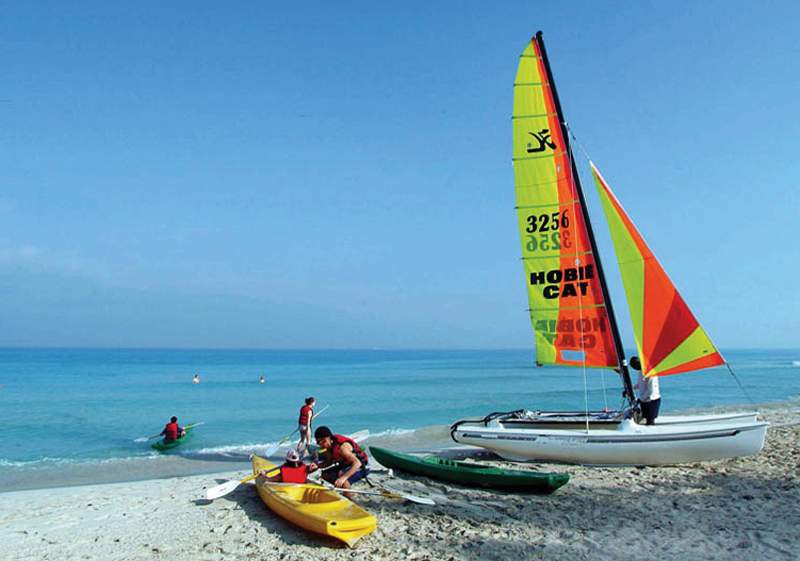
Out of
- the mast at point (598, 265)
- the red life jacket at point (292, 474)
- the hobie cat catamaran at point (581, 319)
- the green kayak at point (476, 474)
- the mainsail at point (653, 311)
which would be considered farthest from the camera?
the mast at point (598, 265)

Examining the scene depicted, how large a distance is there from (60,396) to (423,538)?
3987 cm

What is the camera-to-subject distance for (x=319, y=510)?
24.4 feet

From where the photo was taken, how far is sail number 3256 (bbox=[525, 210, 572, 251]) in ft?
42.1

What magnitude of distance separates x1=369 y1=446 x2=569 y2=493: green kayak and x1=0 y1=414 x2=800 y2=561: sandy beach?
18cm

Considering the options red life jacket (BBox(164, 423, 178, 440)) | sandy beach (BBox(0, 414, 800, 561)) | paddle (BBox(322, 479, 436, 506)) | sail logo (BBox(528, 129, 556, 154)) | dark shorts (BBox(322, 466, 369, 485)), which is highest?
sail logo (BBox(528, 129, 556, 154))

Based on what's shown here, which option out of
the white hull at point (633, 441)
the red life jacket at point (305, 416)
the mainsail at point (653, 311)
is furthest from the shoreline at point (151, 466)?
the mainsail at point (653, 311)

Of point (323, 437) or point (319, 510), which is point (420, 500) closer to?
point (319, 510)

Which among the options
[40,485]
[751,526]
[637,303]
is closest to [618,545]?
[751,526]

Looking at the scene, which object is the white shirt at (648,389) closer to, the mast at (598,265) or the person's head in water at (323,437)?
the mast at (598,265)

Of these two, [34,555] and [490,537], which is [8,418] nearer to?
[34,555]

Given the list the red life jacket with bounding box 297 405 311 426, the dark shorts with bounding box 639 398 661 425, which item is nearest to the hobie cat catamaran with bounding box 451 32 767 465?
the dark shorts with bounding box 639 398 661 425

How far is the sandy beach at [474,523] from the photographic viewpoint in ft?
22.7

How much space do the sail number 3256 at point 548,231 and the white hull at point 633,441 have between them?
4.21 m

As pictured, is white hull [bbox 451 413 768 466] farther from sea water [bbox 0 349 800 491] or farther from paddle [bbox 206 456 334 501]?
paddle [bbox 206 456 334 501]
